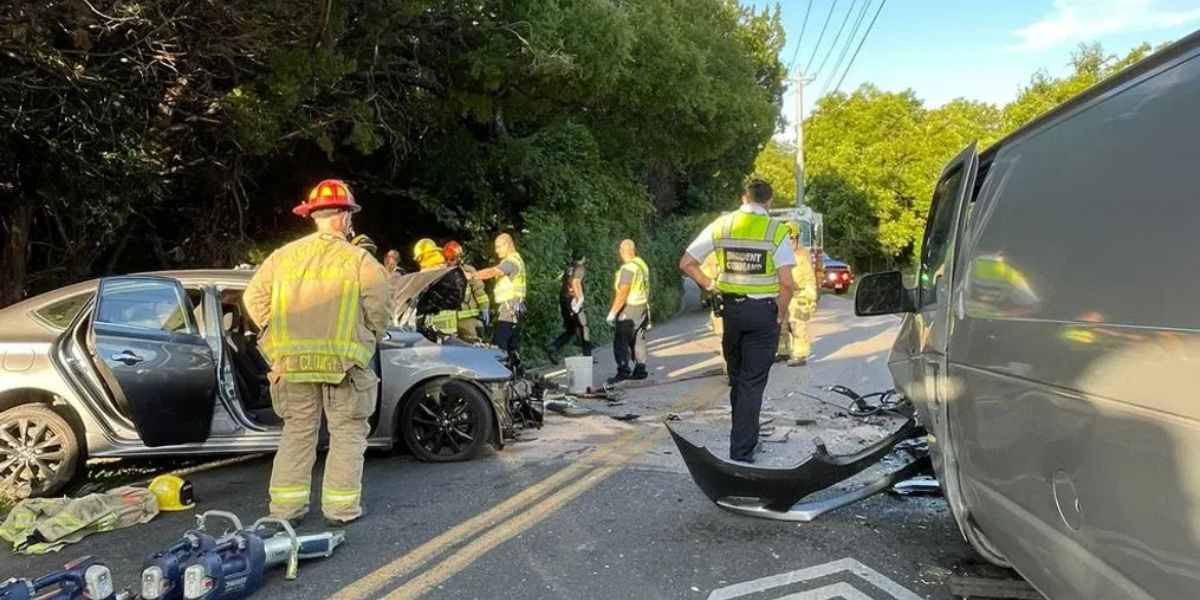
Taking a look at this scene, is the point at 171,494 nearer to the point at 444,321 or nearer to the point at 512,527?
the point at 512,527

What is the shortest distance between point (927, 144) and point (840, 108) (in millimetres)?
8022

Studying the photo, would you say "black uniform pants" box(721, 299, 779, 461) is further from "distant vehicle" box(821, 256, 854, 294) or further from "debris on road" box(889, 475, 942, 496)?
"distant vehicle" box(821, 256, 854, 294)

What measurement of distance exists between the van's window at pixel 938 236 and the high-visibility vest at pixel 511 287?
19.6 feet

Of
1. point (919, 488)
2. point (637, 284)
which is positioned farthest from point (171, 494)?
point (637, 284)

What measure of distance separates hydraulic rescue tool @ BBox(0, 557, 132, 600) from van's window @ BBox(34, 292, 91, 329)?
2.68 meters

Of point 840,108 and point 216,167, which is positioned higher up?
point 840,108

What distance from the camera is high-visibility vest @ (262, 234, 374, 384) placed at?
15.1 feet

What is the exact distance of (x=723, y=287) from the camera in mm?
5438

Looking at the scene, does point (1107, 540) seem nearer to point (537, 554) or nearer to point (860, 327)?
point (537, 554)

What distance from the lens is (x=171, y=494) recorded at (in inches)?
201

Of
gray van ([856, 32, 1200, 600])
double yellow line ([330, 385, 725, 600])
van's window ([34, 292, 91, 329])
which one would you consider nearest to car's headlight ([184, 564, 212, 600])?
double yellow line ([330, 385, 725, 600])

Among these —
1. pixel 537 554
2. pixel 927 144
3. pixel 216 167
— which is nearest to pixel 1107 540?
pixel 537 554

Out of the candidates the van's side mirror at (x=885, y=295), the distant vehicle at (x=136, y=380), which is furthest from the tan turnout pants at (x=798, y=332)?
the van's side mirror at (x=885, y=295)

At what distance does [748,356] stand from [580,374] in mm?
4017
